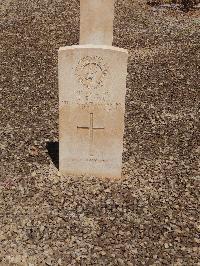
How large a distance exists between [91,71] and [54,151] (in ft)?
6.75

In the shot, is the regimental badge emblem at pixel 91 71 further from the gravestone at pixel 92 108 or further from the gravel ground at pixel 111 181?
the gravel ground at pixel 111 181

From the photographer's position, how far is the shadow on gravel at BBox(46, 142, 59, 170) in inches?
312

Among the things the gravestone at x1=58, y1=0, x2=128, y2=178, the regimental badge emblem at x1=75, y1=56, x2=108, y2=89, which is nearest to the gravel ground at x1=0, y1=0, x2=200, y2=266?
the gravestone at x1=58, y1=0, x2=128, y2=178

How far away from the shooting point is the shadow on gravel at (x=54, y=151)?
7.92 meters

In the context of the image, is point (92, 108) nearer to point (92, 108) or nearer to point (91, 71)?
point (92, 108)

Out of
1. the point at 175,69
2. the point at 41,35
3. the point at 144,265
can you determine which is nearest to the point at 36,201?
the point at 144,265

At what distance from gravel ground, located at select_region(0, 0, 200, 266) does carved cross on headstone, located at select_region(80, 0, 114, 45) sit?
1.76 m

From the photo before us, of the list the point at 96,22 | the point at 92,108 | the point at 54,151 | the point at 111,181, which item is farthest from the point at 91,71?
the point at 96,22

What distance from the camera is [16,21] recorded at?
49.7 ft

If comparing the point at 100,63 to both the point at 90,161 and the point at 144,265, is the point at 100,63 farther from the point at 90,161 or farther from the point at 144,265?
the point at 144,265

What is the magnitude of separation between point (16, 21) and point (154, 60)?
524 centimetres

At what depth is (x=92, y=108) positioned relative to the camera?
7031 millimetres

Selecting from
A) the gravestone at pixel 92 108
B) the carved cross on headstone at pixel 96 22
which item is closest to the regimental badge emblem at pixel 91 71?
the gravestone at pixel 92 108

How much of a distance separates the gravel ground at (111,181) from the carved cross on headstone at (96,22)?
176 cm
